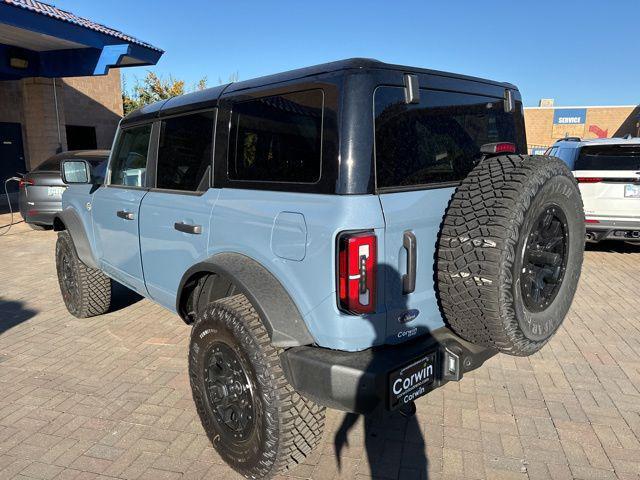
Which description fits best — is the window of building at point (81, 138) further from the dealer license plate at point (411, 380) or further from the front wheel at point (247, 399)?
the dealer license plate at point (411, 380)

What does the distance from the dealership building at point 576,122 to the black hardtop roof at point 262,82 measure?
3703cm

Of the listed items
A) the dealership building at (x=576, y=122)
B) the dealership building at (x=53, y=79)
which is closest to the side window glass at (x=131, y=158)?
the dealership building at (x=53, y=79)

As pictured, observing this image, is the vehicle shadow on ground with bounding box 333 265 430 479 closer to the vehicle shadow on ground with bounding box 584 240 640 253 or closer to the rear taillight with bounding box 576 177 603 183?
the rear taillight with bounding box 576 177 603 183

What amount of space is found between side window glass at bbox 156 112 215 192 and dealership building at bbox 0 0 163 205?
813 centimetres

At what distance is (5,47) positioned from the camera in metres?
11.9

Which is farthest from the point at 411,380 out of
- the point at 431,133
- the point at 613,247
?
the point at 613,247

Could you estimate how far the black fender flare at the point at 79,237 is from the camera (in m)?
4.23

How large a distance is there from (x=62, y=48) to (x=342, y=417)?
1318 centimetres

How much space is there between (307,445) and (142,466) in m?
0.98

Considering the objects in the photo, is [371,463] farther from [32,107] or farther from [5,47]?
[32,107]

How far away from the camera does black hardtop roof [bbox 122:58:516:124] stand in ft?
6.84

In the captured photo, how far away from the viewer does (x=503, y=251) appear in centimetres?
200

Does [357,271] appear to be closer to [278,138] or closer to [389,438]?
[278,138]

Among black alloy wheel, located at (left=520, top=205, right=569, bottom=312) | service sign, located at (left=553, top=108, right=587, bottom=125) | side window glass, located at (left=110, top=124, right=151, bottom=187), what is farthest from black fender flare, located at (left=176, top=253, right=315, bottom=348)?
service sign, located at (left=553, top=108, right=587, bottom=125)
